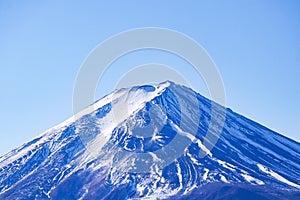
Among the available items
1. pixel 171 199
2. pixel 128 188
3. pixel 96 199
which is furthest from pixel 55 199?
pixel 171 199

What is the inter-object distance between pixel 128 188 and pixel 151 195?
11196 mm

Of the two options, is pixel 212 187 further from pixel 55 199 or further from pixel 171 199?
pixel 55 199

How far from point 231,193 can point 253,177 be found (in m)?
20.9

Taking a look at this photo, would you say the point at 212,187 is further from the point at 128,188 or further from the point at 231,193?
the point at 128,188

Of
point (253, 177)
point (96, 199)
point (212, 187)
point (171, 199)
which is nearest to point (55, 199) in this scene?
point (96, 199)

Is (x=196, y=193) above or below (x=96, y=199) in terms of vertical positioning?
below

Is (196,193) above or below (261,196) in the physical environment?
above

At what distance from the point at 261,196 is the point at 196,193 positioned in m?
22.8

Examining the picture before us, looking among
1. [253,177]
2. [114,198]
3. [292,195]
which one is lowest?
[292,195]

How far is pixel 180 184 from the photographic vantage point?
198500 millimetres

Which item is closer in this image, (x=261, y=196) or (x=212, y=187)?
(x=261, y=196)

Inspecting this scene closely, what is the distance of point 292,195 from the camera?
18075cm

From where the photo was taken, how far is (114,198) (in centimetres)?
19400

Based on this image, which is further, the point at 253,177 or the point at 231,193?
the point at 253,177
